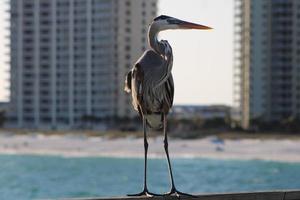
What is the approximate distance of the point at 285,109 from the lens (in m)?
104

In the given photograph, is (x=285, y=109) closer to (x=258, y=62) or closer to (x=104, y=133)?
(x=258, y=62)

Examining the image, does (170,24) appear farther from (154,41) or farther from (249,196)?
(249,196)

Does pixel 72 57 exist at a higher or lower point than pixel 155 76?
higher

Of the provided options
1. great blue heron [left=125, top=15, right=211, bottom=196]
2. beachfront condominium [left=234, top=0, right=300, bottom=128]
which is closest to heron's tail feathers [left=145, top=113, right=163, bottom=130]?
great blue heron [left=125, top=15, right=211, bottom=196]

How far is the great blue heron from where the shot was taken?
27.9 ft

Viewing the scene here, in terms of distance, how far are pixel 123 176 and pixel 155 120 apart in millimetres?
48512

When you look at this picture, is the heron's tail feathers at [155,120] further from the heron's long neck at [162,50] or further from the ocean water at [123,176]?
the ocean water at [123,176]

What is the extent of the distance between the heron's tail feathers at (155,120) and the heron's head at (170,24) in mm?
1054

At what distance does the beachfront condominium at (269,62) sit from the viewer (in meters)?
104

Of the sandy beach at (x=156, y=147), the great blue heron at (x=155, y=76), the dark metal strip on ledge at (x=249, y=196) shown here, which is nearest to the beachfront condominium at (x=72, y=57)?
the sandy beach at (x=156, y=147)

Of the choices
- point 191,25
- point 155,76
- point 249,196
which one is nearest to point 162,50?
point 155,76

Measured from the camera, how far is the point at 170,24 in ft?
27.8

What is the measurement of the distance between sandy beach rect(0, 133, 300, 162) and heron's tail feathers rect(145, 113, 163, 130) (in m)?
64.1

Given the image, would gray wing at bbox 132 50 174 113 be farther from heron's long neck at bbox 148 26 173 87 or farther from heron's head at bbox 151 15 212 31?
heron's head at bbox 151 15 212 31
